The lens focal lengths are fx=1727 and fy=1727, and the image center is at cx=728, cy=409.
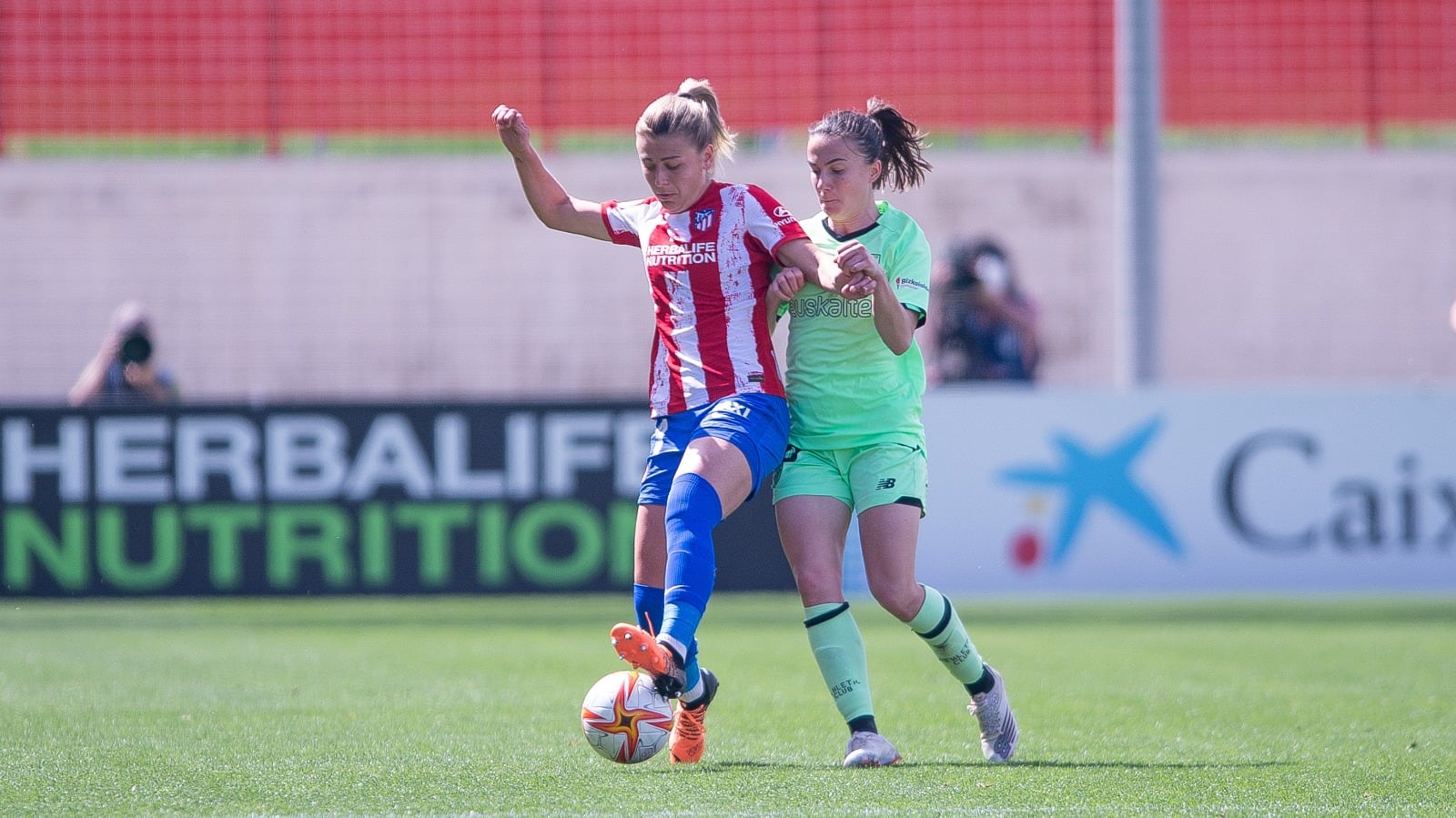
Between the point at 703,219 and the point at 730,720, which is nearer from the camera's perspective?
the point at 703,219

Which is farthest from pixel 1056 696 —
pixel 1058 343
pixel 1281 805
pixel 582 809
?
pixel 1058 343

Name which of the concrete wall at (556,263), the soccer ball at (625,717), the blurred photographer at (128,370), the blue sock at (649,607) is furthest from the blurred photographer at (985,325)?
the soccer ball at (625,717)

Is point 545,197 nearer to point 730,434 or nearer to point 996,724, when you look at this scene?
point 730,434

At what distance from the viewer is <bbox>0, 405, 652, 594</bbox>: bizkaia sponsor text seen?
10.3m

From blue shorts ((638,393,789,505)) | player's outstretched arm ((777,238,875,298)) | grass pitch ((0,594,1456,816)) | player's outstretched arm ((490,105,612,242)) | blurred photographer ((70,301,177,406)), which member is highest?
player's outstretched arm ((490,105,612,242))

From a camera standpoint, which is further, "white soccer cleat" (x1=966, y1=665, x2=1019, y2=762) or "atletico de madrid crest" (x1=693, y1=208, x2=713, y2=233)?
"white soccer cleat" (x1=966, y1=665, x2=1019, y2=762)

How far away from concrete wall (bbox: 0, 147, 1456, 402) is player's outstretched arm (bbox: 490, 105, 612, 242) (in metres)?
9.44

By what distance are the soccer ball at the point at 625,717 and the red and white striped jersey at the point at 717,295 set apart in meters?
0.83

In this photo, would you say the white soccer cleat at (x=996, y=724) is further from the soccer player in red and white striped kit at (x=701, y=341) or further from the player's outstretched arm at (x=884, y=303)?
the player's outstretched arm at (x=884, y=303)

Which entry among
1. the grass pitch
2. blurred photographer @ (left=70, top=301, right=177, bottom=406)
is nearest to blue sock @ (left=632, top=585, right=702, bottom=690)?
the grass pitch

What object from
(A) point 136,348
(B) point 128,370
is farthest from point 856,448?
(B) point 128,370

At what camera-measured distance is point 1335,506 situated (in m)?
10.6

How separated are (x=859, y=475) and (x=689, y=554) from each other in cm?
62

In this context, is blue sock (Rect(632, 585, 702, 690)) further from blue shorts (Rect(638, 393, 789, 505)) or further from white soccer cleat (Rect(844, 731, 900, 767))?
white soccer cleat (Rect(844, 731, 900, 767))
